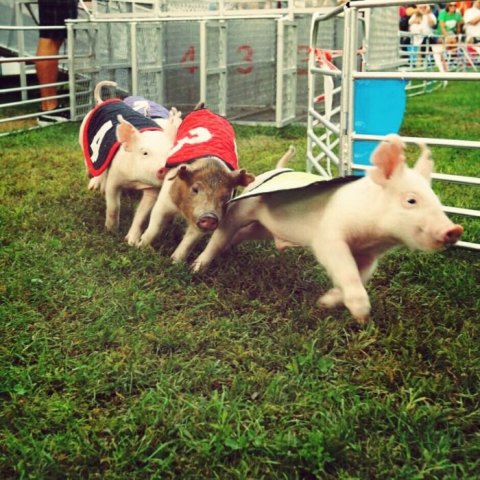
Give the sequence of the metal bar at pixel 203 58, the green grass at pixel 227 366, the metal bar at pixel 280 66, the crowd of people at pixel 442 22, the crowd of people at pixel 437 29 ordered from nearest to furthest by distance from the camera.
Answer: the green grass at pixel 227 366
the metal bar at pixel 280 66
the metal bar at pixel 203 58
the crowd of people at pixel 437 29
the crowd of people at pixel 442 22

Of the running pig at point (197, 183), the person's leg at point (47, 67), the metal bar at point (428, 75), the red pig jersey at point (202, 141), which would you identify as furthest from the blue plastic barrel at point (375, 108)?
the person's leg at point (47, 67)

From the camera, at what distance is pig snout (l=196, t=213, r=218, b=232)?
311cm

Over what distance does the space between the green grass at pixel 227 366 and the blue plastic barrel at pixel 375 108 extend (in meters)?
0.95

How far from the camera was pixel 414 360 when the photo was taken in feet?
8.01

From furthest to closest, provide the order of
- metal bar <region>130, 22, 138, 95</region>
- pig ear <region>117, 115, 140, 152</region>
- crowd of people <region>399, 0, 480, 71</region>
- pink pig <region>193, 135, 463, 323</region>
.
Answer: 1. crowd of people <region>399, 0, 480, 71</region>
2. metal bar <region>130, 22, 138, 95</region>
3. pig ear <region>117, 115, 140, 152</region>
4. pink pig <region>193, 135, 463, 323</region>

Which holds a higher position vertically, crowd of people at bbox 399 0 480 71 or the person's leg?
crowd of people at bbox 399 0 480 71

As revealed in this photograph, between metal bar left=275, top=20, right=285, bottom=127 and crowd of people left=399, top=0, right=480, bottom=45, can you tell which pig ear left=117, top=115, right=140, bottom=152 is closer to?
metal bar left=275, top=20, right=285, bottom=127

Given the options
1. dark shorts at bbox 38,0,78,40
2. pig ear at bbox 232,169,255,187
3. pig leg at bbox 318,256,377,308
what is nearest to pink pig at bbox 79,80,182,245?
pig ear at bbox 232,169,255,187

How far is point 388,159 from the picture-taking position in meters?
2.50

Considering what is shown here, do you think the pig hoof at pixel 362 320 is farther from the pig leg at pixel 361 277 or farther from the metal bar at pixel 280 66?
the metal bar at pixel 280 66

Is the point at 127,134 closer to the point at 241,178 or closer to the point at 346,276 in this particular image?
the point at 241,178

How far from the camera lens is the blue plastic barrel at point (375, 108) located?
4.14m

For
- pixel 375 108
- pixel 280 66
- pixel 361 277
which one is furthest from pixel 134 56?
pixel 361 277

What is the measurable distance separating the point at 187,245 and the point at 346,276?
3.16ft
